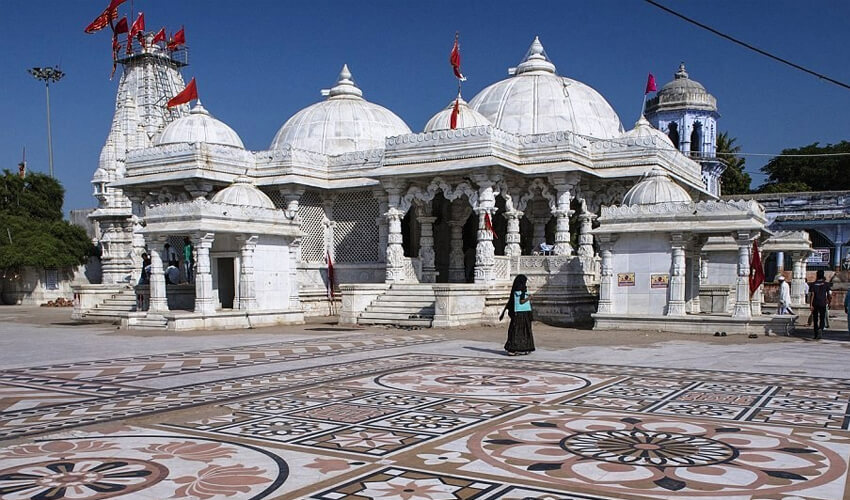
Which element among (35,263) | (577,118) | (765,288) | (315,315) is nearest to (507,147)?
(577,118)

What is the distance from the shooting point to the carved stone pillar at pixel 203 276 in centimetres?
1823

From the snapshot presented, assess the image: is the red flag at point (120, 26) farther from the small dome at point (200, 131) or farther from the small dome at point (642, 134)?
the small dome at point (642, 134)

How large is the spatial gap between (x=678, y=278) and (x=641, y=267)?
2.94ft

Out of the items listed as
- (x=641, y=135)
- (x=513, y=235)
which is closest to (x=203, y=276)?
(x=513, y=235)

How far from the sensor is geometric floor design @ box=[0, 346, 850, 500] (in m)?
4.65

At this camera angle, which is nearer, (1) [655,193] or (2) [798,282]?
(1) [655,193]

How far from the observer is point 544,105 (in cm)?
2541

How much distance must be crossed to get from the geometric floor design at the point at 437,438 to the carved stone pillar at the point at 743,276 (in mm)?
7205

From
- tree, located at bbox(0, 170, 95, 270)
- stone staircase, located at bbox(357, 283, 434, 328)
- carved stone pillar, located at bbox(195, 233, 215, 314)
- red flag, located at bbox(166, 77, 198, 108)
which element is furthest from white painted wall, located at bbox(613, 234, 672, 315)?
tree, located at bbox(0, 170, 95, 270)

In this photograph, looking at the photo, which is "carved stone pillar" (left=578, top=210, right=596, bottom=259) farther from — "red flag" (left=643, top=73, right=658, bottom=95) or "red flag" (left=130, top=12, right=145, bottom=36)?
"red flag" (left=130, top=12, right=145, bottom=36)

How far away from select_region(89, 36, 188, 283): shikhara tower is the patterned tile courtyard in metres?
26.9

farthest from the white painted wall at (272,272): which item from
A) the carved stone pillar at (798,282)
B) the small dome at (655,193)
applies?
the carved stone pillar at (798,282)

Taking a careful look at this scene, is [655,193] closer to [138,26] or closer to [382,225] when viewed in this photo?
[382,225]

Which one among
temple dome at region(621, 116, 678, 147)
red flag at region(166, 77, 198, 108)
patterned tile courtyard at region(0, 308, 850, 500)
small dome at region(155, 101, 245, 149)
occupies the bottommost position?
patterned tile courtyard at region(0, 308, 850, 500)
